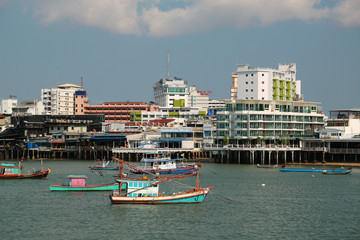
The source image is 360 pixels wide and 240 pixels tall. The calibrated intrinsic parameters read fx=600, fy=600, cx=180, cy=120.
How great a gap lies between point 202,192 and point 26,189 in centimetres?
2798

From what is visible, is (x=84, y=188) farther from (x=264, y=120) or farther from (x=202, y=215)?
(x=264, y=120)

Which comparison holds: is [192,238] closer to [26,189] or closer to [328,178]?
[26,189]

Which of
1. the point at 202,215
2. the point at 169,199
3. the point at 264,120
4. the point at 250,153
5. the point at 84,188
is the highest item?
the point at 264,120

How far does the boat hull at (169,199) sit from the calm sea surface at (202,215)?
744 millimetres

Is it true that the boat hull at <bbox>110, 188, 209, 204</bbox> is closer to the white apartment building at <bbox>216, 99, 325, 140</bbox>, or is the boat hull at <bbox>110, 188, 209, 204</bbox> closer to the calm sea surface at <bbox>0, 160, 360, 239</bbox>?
the calm sea surface at <bbox>0, 160, 360, 239</bbox>

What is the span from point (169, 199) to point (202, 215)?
673 cm

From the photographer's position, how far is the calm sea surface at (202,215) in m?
52.8

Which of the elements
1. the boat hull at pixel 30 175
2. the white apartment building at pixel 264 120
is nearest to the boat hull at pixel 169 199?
the boat hull at pixel 30 175

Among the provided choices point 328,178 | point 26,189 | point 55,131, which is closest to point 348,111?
point 328,178

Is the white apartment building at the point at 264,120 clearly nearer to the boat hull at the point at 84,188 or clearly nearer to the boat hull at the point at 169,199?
the boat hull at the point at 84,188

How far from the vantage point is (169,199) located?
218ft

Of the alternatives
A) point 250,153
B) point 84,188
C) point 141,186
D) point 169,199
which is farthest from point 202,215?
point 250,153

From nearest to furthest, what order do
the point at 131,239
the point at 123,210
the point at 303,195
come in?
1. the point at 131,239
2. the point at 123,210
3. the point at 303,195

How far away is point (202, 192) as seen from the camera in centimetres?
6650
